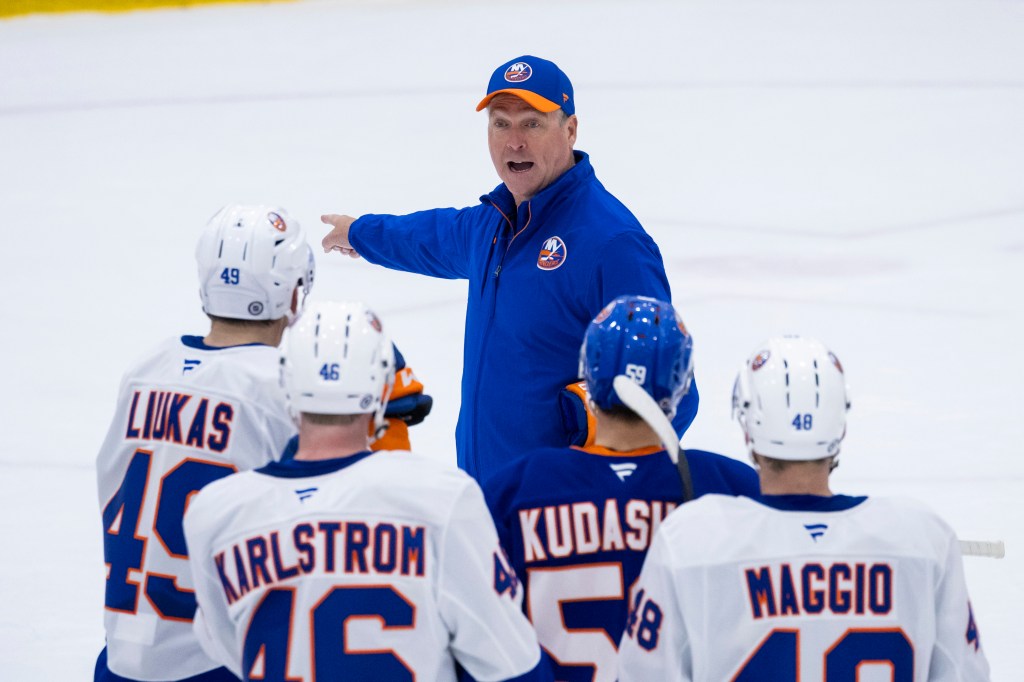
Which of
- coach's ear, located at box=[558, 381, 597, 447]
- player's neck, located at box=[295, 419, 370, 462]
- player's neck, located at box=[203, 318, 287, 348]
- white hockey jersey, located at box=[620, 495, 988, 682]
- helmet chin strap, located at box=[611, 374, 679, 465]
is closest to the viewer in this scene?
white hockey jersey, located at box=[620, 495, 988, 682]

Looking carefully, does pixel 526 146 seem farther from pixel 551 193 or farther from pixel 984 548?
pixel 984 548

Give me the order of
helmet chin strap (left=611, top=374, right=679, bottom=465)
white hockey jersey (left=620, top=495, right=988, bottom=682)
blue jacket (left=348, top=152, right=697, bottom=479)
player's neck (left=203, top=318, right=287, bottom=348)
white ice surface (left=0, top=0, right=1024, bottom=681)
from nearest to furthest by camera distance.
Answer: white hockey jersey (left=620, top=495, right=988, bottom=682) → helmet chin strap (left=611, top=374, right=679, bottom=465) → player's neck (left=203, top=318, right=287, bottom=348) → blue jacket (left=348, top=152, right=697, bottom=479) → white ice surface (left=0, top=0, right=1024, bottom=681)

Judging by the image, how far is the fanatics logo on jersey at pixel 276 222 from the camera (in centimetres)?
268

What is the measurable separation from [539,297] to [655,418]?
3.91 ft

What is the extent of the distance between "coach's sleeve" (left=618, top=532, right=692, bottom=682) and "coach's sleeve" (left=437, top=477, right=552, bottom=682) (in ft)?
0.44

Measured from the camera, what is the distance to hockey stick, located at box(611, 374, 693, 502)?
225 cm

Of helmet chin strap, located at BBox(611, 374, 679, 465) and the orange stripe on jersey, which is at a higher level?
helmet chin strap, located at BBox(611, 374, 679, 465)

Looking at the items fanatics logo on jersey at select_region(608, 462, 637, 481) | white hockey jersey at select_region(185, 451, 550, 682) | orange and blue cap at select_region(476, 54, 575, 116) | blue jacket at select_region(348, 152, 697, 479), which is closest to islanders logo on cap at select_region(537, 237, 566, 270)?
blue jacket at select_region(348, 152, 697, 479)

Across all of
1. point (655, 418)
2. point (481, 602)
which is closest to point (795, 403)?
point (655, 418)

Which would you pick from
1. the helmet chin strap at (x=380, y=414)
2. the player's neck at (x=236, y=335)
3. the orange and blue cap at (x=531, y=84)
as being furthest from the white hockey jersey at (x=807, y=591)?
the orange and blue cap at (x=531, y=84)

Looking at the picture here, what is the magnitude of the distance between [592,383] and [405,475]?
1.36 feet

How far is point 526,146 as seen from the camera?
11.7 ft

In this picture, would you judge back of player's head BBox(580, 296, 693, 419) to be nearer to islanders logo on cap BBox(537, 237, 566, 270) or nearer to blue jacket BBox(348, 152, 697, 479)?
blue jacket BBox(348, 152, 697, 479)

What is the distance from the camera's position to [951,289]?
697 centimetres
